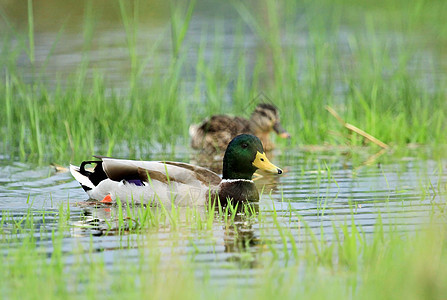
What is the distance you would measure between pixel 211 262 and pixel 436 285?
61.4 inches

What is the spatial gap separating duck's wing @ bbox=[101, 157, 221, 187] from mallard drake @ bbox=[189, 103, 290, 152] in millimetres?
2658

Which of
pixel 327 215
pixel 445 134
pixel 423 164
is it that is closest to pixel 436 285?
pixel 327 215

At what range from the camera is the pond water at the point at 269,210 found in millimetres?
5723

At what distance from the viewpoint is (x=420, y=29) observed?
58.5 feet

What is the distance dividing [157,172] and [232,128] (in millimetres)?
3052

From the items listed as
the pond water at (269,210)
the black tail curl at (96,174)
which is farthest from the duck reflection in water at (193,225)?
the black tail curl at (96,174)

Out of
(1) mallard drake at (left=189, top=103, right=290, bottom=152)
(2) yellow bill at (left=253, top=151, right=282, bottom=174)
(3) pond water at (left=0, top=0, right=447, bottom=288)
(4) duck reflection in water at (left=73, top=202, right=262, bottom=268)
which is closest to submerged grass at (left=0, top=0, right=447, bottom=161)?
(1) mallard drake at (left=189, top=103, right=290, bottom=152)

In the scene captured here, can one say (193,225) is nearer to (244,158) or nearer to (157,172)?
(157,172)

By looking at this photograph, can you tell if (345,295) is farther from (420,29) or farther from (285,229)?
(420,29)

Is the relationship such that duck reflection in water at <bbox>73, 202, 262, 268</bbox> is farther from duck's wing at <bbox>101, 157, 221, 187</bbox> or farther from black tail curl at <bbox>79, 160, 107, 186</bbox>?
black tail curl at <bbox>79, 160, 107, 186</bbox>

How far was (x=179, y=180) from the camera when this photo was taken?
7.70m

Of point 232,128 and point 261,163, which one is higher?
point 232,128

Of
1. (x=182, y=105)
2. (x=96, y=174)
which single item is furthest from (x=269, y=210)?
(x=182, y=105)

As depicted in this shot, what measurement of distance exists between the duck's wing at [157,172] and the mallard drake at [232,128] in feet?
8.72
